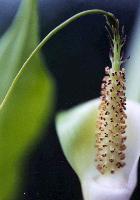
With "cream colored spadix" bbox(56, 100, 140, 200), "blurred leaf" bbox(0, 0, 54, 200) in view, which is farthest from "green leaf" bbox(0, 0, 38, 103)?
"cream colored spadix" bbox(56, 100, 140, 200)

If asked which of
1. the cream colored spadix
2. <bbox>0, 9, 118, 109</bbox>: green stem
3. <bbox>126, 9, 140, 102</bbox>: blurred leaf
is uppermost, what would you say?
<bbox>0, 9, 118, 109</bbox>: green stem

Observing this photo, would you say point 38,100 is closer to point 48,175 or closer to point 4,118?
point 4,118

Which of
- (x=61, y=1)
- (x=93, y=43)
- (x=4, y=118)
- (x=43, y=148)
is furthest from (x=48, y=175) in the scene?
(x=61, y=1)

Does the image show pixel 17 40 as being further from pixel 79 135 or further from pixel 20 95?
pixel 79 135

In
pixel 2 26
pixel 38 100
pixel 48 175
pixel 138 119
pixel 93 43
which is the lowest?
pixel 48 175

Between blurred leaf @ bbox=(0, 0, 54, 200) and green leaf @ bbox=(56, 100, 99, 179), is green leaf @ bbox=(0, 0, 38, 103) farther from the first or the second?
green leaf @ bbox=(56, 100, 99, 179)

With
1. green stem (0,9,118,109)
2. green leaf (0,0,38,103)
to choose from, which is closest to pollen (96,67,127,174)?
green stem (0,9,118,109)

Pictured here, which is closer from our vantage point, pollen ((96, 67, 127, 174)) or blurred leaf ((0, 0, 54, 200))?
pollen ((96, 67, 127, 174))

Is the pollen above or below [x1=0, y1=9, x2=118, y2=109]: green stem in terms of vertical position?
below
